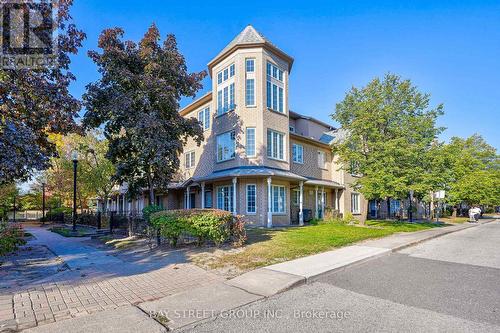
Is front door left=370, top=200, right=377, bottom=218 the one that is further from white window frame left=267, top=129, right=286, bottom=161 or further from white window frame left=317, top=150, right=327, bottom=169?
white window frame left=267, top=129, right=286, bottom=161

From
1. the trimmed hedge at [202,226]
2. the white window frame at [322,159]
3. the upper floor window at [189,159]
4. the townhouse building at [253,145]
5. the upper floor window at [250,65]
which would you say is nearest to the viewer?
the trimmed hedge at [202,226]

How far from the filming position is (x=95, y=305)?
5.30 metres

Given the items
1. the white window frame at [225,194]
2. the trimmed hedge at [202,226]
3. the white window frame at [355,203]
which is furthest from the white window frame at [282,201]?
the white window frame at [355,203]

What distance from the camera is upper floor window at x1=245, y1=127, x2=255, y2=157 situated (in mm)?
20269

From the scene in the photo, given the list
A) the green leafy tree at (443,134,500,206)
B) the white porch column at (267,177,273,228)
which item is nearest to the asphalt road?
the white porch column at (267,177,273,228)

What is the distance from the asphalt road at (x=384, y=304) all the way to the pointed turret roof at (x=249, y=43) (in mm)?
16903

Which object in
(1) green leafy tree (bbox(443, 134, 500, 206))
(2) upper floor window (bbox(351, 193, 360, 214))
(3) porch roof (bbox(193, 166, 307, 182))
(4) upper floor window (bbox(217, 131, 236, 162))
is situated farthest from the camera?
(1) green leafy tree (bbox(443, 134, 500, 206))

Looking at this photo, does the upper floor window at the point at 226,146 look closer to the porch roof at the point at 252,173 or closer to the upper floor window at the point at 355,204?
the porch roof at the point at 252,173

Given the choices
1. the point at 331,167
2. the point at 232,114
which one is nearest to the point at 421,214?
the point at 331,167

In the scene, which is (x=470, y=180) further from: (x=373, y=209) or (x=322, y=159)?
(x=322, y=159)

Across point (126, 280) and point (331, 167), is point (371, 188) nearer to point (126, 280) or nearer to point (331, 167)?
point (331, 167)

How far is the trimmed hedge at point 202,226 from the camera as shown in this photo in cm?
1038

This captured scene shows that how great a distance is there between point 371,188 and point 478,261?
1134cm

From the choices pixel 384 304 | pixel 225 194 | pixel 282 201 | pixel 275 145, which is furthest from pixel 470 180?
pixel 384 304
